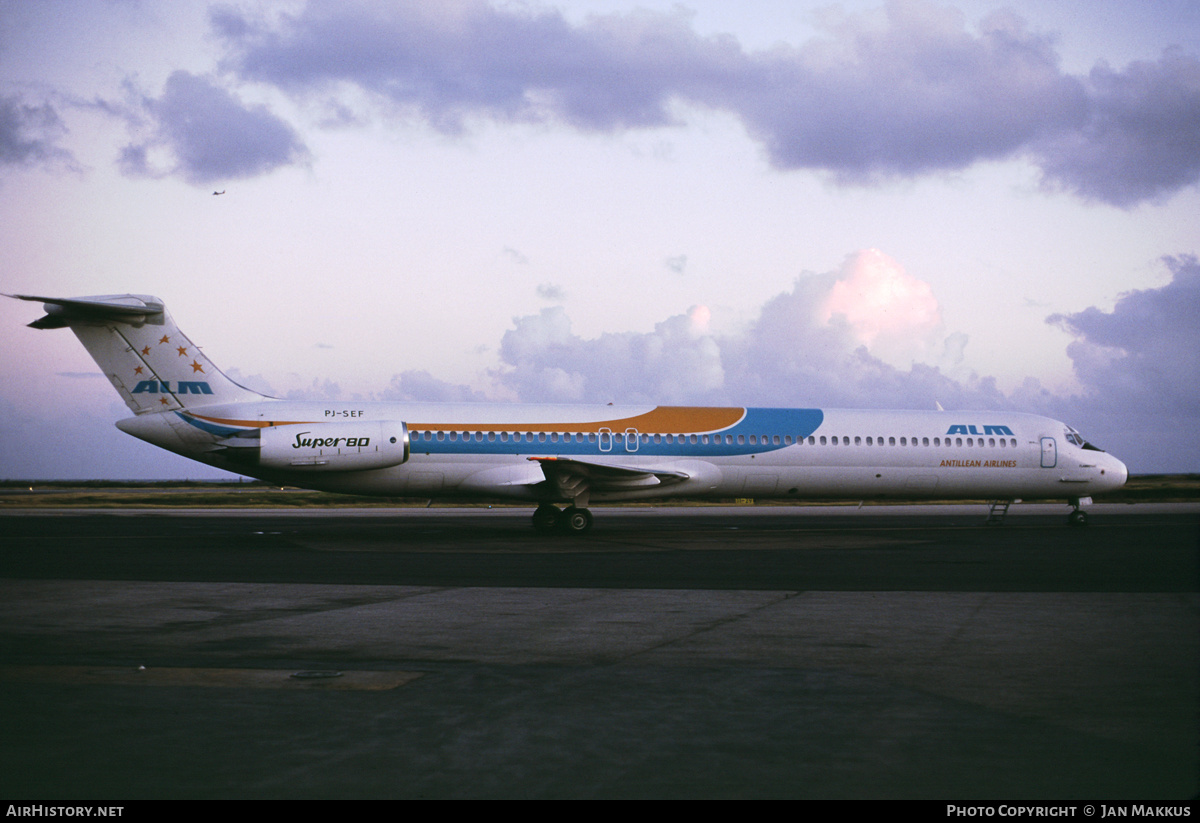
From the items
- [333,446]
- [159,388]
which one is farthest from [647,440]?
[159,388]

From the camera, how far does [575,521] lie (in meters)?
22.7

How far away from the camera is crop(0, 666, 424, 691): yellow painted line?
6.46 meters

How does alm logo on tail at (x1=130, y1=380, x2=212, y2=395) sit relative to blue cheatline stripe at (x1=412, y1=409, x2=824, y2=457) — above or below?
above

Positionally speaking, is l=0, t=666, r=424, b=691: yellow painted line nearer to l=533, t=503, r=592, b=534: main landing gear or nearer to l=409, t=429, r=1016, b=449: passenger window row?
l=409, t=429, r=1016, b=449: passenger window row

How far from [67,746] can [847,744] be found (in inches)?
161

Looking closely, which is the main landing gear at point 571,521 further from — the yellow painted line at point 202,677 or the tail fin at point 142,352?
the yellow painted line at point 202,677

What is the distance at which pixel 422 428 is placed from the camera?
891 inches

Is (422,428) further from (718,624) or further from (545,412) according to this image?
(718,624)

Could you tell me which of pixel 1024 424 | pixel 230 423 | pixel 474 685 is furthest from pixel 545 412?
pixel 474 685

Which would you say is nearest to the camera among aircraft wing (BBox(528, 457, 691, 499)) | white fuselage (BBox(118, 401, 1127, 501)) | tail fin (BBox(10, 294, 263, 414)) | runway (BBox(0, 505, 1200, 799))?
runway (BBox(0, 505, 1200, 799))

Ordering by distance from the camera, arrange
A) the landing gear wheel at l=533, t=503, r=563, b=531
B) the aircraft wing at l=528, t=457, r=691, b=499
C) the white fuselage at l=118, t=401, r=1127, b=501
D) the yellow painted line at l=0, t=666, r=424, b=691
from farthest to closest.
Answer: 1. the landing gear wheel at l=533, t=503, r=563, b=531
2. the aircraft wing at l=528, t=457, r=691, b=499
3. the white fuselage at l=118, t=401, r=1127, b=501
4. the yellow painted line at l=0, t=666, r=424, b=691

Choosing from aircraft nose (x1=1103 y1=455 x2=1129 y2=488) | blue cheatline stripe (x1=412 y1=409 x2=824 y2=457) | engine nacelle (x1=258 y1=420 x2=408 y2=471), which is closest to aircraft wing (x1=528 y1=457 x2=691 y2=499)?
blue cheatline stripe (x1=412 y1=409 x2=824 y2=457)

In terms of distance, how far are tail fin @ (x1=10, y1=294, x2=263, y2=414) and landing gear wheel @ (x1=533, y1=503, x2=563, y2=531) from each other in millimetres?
8077

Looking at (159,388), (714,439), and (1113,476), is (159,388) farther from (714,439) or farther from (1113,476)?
(1113,476)
